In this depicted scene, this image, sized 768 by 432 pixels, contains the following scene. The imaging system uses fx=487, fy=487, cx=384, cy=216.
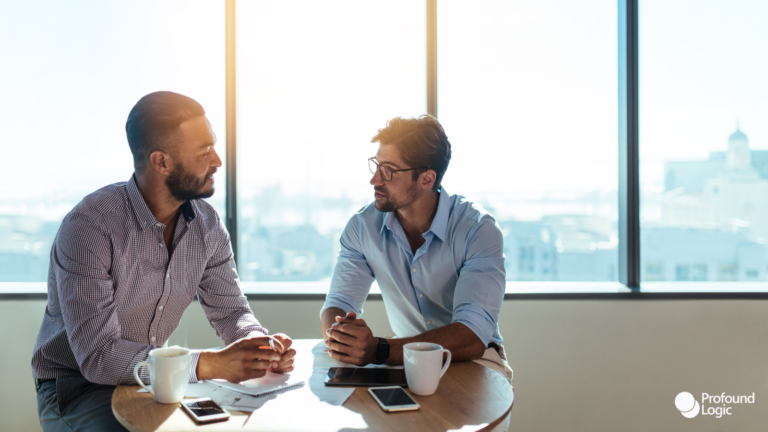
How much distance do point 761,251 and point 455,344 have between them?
7.23 ft

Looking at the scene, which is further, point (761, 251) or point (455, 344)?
point (761, 251)

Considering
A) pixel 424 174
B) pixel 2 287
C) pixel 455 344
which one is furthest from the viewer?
pixel 2 287

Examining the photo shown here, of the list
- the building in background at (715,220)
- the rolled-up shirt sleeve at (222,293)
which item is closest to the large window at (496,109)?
the building in background at (715,220)

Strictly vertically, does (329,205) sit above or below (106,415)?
above

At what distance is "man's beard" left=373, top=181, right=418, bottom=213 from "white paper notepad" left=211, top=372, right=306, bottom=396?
784 millimetres

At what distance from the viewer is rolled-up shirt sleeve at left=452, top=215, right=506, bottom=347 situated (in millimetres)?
1547

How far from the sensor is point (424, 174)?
1.90m

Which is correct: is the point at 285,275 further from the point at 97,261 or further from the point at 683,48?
the point at 683,48

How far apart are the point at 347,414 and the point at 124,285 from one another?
856mm

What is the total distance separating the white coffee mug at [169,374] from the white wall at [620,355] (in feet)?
4.67

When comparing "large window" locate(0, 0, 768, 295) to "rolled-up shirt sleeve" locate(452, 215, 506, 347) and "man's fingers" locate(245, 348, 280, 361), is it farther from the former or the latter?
"man's fingers" locate(245, 348, 280, 361)

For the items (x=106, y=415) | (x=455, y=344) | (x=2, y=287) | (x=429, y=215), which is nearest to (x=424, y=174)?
Answer: (x=429, y=215)

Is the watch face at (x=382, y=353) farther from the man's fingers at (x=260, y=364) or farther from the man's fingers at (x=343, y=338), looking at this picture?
the man's fingers at (x=260, y=364)

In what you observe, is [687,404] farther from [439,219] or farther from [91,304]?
[91,304]
